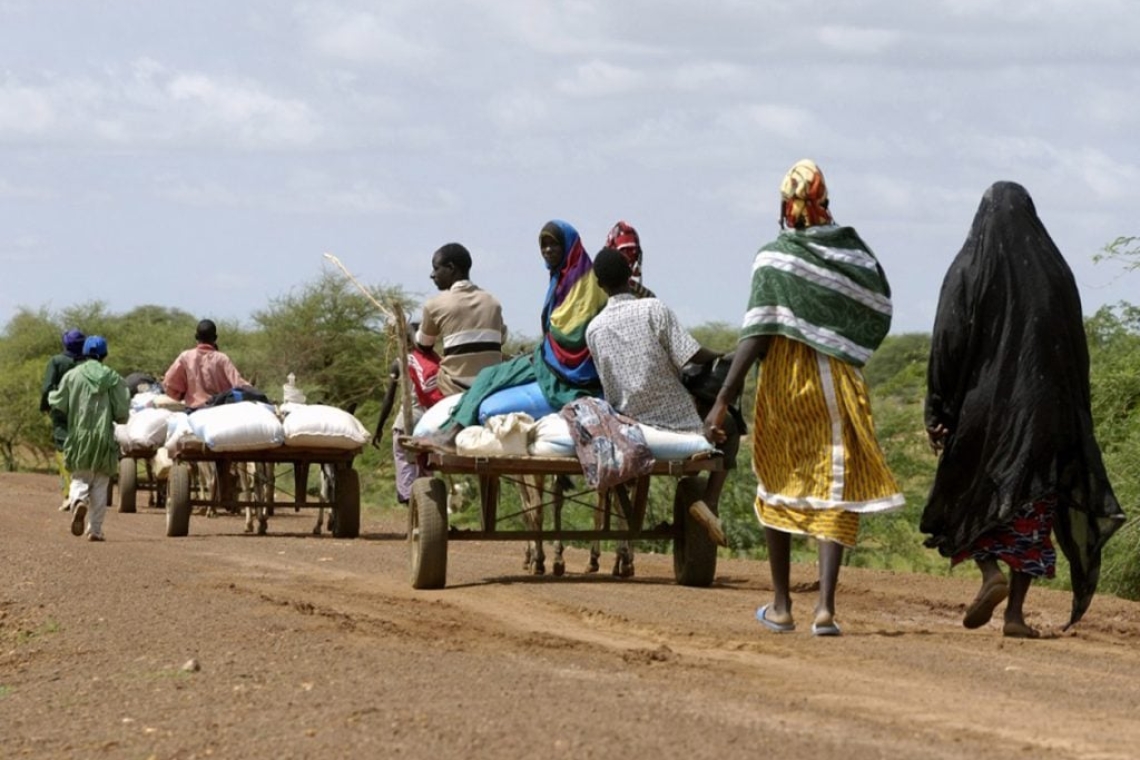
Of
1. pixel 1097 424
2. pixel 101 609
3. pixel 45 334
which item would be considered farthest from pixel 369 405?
pixel 101 609

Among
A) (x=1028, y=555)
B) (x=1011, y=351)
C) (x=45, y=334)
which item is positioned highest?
(x=45, y=334)

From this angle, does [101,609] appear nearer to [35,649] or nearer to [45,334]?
[35,649]

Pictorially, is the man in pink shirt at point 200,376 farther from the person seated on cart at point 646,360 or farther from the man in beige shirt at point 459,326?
the person seated on cart at point 646,360

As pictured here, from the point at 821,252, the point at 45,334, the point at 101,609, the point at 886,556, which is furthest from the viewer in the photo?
the point at 45,334

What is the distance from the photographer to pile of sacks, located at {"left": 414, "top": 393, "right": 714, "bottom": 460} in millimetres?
11039

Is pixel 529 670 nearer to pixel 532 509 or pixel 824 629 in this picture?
pixel 824 629

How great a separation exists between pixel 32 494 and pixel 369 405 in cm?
873

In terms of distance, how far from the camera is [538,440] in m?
11.1

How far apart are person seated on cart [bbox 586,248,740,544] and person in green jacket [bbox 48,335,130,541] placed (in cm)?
706

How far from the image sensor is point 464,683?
762 centimetres

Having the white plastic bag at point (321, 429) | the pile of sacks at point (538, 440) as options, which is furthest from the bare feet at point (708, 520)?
the white plastic bag at point (321, 429)

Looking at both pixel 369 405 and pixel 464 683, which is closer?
pixel 464 683

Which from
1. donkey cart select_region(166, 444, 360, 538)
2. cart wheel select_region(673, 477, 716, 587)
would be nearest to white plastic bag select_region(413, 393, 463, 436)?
cart wheel select_region(673, 477, 716, 587)

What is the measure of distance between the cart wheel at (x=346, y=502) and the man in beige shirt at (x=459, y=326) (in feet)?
13.4
